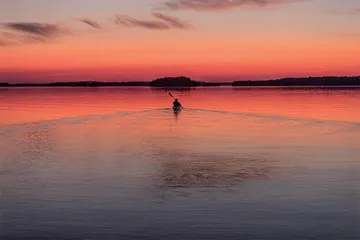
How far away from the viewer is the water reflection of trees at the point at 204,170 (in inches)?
812

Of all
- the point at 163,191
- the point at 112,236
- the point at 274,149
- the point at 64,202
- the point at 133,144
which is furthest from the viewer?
the point at 133,144

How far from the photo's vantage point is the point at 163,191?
19.0m

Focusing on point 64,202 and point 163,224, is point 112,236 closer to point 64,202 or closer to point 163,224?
point 163,224

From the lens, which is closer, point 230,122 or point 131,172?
point 131,172

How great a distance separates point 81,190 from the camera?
752 inches

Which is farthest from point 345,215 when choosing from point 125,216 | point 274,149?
point 274,149

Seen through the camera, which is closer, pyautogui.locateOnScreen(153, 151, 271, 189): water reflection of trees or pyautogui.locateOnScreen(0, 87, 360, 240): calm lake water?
pyautogui.locateOnScreen(0, 87, 360, 240): calm lake water

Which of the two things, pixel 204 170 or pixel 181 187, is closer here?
pixel 181 187

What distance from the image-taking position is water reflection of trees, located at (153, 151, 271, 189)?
20625mm

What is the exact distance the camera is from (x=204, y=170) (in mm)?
23641

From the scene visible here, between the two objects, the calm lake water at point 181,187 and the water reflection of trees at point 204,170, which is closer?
the calm lake water at point 181,187

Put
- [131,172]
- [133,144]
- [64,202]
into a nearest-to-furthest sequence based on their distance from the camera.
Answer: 1. [64,202]
2. [131,172]
3. [133,144]

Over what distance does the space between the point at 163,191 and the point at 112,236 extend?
5.64 metres

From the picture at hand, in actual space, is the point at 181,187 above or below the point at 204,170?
above
